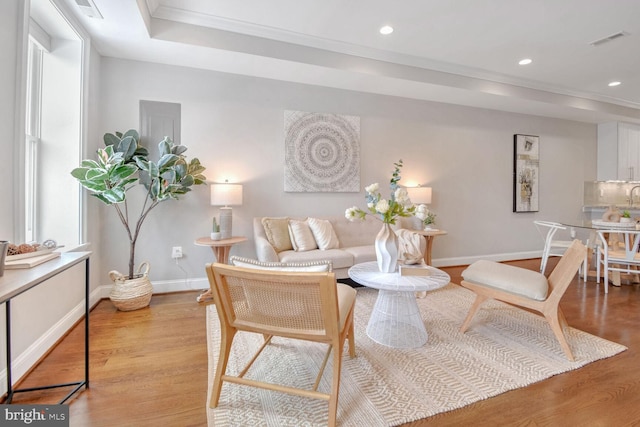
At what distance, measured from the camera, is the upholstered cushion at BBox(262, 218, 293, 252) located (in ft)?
11.0

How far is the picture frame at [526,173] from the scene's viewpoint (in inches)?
203

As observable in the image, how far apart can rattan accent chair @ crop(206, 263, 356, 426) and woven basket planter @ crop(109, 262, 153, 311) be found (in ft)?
5.80

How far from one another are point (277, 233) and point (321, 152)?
51.8 inches

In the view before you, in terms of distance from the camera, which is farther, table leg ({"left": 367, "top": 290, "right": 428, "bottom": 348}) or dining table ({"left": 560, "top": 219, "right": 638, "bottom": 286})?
dining table ({"left": 560, "top": 219, "right": 638, "bottom": 286})

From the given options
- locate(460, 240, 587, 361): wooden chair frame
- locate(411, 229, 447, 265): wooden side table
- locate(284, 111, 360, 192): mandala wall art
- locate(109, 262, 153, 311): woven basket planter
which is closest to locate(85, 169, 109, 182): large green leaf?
locate(109, 262, 153, 311): woven basket planter

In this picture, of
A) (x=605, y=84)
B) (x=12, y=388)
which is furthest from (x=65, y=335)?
(x=605, y=84)

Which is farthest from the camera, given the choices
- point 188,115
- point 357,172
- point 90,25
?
point 357,172

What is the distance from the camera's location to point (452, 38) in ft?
10.6

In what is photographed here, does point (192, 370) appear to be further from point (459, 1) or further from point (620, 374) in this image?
point (459, 1)

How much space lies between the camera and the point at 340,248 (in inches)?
142

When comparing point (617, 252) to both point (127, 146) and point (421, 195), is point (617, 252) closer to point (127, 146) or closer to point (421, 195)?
point (421, 195)

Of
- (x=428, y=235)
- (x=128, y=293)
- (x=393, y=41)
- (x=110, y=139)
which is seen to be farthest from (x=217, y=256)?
(x=393, y=41)

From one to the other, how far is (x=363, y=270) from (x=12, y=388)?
2274 millimetres

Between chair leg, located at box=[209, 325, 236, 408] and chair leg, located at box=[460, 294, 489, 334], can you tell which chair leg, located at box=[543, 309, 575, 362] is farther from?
chair leg, located at box=[209, 325, 236, 408]
